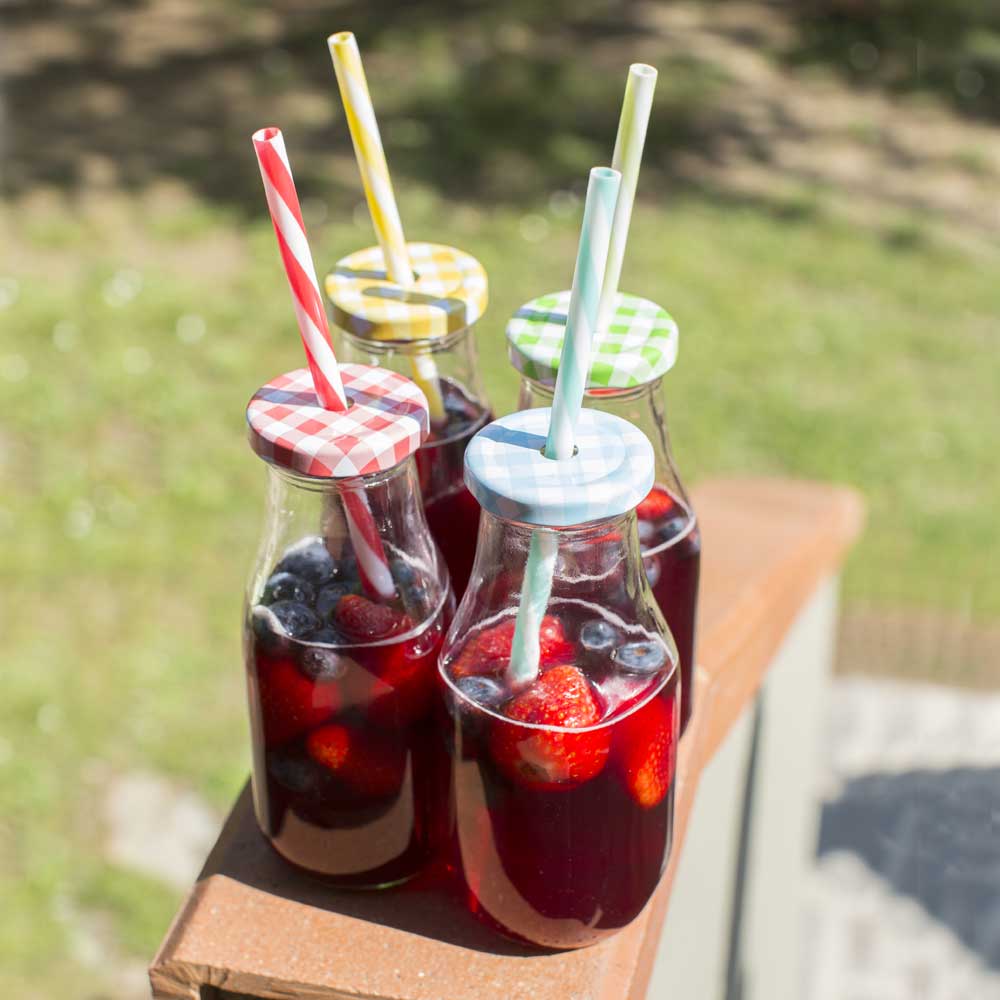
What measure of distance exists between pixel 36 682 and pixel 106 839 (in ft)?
1.58

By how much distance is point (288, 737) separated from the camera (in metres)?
1.13

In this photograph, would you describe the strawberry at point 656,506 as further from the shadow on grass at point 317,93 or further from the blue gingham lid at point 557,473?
the shadow on grass at point 317,93

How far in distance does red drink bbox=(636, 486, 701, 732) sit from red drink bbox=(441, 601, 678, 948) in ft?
0.40

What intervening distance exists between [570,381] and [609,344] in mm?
175

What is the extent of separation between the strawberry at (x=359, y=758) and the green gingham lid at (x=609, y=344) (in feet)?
1.08

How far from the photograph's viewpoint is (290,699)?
111 cm

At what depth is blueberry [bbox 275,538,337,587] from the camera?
1107 millimetres

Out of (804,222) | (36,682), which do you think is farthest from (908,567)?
(36,682)

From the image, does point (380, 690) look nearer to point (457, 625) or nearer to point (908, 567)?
point (457, 625)

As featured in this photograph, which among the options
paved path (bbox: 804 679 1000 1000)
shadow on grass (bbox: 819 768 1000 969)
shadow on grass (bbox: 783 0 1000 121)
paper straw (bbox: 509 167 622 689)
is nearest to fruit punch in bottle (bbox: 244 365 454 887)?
paper straw (bbox: 509 167 622 689)

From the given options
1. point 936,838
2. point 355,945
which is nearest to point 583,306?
point 355,945

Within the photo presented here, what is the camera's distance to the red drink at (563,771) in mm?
1050

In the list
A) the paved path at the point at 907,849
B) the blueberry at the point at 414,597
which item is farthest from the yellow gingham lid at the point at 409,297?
the paved path at the point at 907,849

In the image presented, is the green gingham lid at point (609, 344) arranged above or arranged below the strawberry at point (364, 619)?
above
